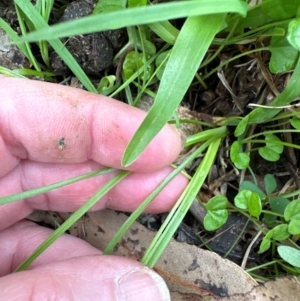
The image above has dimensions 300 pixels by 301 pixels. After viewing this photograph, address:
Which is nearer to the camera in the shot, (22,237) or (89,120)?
(89,120)

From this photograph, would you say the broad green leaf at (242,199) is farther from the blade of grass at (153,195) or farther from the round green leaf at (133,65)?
the round green leaf at (133,65)

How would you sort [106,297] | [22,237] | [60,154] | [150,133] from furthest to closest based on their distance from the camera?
[22,237] < [60,154] < [106,297] < [150,133]

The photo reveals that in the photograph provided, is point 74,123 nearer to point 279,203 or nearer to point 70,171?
point 70,171

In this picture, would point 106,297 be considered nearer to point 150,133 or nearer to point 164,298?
point 164,298

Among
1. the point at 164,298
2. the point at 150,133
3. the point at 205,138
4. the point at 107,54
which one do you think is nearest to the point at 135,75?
the point at 107,54

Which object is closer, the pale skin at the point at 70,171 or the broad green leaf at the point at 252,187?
the pale skin at the point at 70,171

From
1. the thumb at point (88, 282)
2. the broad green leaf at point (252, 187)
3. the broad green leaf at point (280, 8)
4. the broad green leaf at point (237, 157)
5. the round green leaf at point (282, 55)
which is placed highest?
the broad green leaf at point (280, 8)

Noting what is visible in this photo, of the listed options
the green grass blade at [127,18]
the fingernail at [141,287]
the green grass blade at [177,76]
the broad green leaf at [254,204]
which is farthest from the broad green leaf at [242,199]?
the green grass blade at [127,18]
